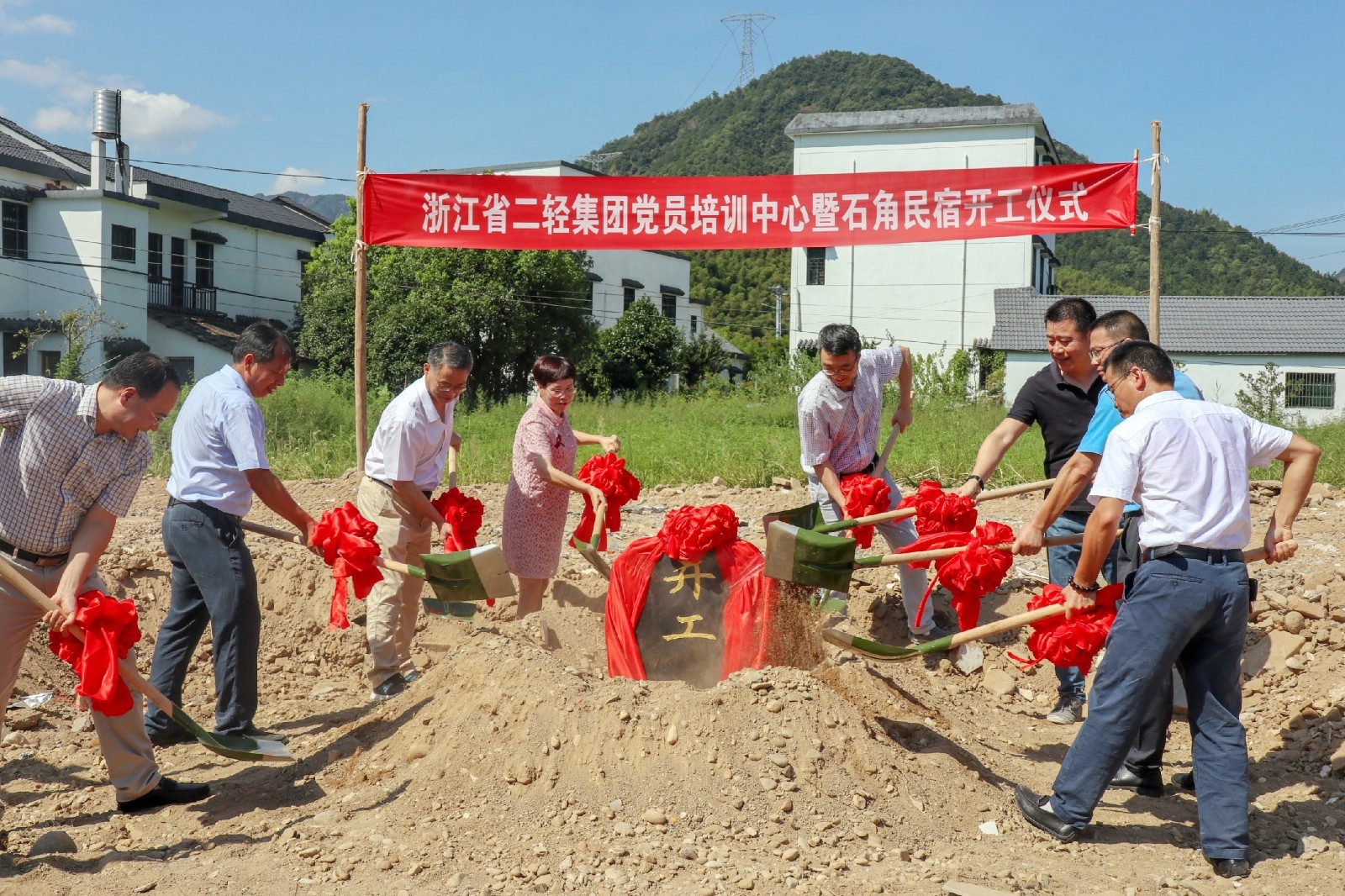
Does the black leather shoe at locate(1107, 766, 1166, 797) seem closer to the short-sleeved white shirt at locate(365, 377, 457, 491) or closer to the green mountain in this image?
the short-sleeved white shirt at locate(365, 377, 457, 491)

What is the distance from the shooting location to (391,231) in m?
7.70

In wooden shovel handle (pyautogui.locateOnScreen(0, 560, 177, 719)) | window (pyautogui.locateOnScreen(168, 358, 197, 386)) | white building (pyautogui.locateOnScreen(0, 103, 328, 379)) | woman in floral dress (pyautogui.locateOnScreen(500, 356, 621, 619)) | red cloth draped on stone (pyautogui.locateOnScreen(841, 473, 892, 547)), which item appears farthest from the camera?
window (pyautogui.locateOnScreen(168, 358, 197, 386))

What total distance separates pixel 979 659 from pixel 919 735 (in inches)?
63.3

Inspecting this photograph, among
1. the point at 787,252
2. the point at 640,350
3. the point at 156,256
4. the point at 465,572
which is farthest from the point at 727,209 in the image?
the point at 787,252

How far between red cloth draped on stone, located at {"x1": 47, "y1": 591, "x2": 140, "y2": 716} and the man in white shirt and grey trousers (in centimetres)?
322

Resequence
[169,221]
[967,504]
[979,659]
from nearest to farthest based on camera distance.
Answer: [967,504], [979,659], [169,221]

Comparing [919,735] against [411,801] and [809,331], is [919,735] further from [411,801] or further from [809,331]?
[809,331]

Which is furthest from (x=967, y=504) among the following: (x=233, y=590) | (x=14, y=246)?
(x=14, y=246)

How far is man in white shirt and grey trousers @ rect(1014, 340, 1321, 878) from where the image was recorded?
137 inches

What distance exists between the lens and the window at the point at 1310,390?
26.4 meters

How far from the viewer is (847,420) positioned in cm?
539

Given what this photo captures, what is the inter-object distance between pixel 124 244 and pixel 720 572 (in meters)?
21.2

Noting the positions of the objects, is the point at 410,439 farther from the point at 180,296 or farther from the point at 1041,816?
the point at 180,296

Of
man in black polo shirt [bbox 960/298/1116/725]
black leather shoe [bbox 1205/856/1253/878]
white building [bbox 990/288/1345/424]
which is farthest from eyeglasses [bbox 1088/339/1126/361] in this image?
white building [bbox 990/288/1345/424]
